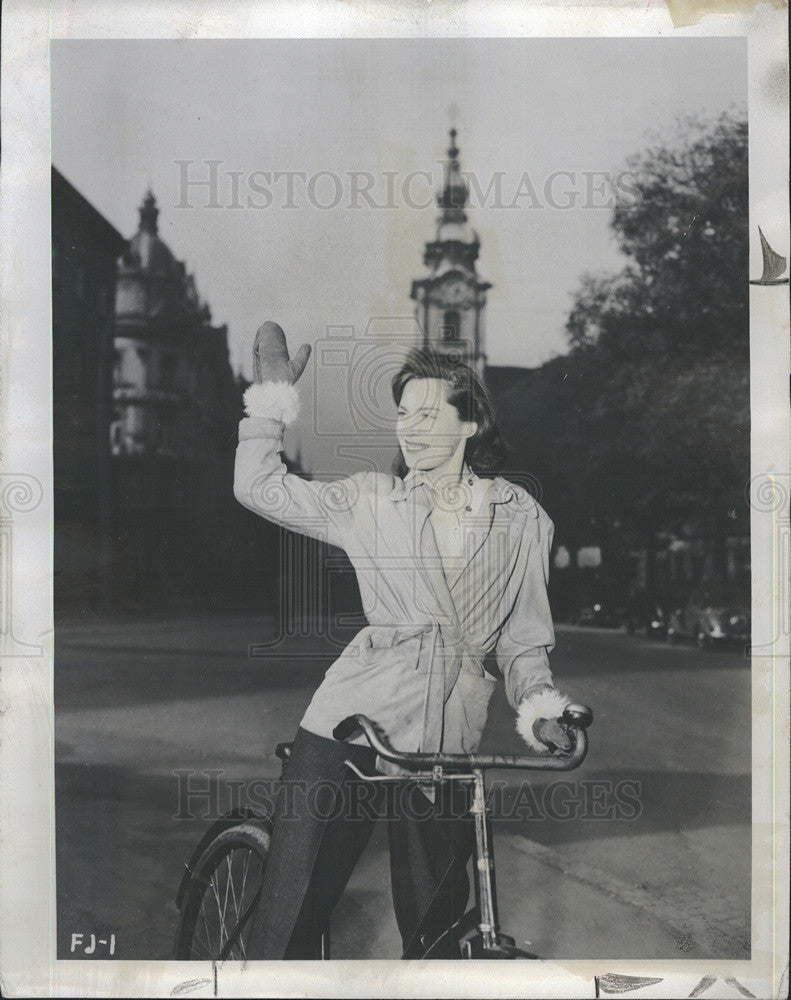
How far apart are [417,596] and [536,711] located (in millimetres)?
505

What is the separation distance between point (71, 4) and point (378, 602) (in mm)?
2100

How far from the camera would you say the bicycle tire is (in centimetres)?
271

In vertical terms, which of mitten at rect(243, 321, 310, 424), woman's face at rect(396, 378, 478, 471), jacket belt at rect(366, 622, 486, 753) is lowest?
jacket belt at rect(366, 622, 486, 753)

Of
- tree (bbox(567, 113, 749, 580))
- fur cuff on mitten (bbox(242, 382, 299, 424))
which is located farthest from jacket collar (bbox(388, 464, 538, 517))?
fur cuff on mitten (bbox(242, 382, 299, 424))

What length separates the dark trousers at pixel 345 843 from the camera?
268 centimetres

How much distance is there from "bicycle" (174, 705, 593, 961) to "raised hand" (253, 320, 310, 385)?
41.0 inches

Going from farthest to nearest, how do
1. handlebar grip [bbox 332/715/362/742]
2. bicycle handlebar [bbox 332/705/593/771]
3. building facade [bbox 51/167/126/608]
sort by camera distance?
1. building facade [bbox 51/167/126/608]
2. handlebar grip [bbox 332/715/362/742]
3. bicycle handlebar [bbox 332/705/593/771]

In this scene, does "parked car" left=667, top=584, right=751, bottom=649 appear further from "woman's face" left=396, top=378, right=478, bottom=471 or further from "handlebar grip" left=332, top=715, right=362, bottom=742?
"handlebar grip" left=332, top=715, right=362, bottom=742

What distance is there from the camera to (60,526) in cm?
276

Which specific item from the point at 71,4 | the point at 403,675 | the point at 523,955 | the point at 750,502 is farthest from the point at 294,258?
the point at 523,955

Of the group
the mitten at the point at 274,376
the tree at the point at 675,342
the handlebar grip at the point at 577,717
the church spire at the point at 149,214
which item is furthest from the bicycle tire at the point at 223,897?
the church spire at the point at 149,214

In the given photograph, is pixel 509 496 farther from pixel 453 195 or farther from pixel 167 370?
pixel 167 370

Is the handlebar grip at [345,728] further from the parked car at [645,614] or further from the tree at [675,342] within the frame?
the tree at [675,342]

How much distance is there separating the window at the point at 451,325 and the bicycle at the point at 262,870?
117 cm
